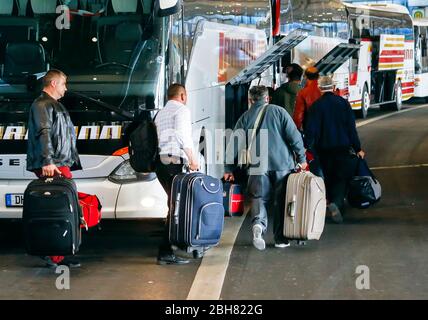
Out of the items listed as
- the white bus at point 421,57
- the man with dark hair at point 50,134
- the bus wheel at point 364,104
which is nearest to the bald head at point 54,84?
the man with dark hair at point 50,134

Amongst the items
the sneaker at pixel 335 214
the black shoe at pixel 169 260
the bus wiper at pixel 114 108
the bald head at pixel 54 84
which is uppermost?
the bald head at pixel 54 84

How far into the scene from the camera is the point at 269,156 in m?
11.2

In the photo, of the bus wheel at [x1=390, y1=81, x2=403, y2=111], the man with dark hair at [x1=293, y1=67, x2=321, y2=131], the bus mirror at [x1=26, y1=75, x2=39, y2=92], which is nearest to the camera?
the bus mirror at [x1=26, y1=75, x2=39, y2=92]

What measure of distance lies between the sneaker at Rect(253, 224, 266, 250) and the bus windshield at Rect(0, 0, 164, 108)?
5.29 feet

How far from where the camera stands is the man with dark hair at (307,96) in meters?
14.1

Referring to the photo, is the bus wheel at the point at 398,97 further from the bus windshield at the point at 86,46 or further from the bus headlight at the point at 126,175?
the bus headlight at the point at 126,175

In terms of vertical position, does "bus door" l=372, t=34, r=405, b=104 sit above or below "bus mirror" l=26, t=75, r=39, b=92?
below

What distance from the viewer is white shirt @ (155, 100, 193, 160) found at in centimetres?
1034

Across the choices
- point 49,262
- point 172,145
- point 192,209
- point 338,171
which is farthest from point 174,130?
point 338,171

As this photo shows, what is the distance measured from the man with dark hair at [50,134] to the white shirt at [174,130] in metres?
0.78

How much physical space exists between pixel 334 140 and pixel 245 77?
311 centimetres

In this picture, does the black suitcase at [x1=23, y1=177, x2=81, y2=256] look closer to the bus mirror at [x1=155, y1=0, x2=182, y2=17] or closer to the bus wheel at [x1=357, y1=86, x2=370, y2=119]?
the bus mirror at [x1=155, y1=0, x2=182, y2=17]

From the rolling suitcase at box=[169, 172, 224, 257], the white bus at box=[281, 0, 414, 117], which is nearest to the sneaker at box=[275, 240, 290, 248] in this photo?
the rolling suitcase at box=[169, 172, 224, 257]
